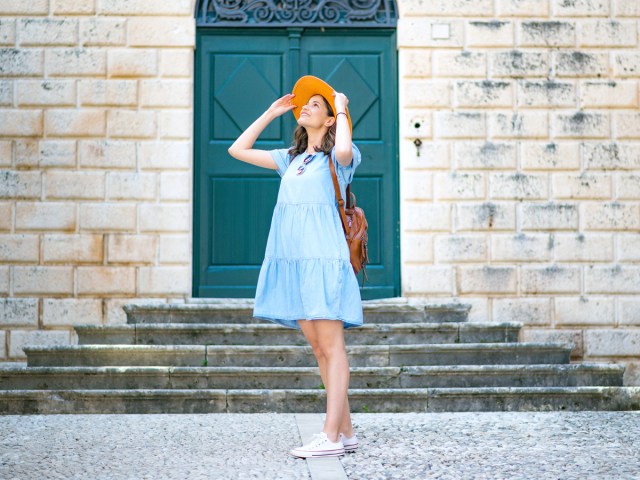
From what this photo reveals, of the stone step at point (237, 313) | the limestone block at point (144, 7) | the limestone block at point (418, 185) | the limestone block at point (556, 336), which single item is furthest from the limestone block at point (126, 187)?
the limestone block at point (556, 336)

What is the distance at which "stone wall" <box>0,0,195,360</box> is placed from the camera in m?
8.17

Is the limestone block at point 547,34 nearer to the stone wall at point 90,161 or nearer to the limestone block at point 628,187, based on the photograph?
the limestone block at point 628,187

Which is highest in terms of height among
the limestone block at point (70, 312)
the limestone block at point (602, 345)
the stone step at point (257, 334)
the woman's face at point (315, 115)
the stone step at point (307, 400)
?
the woman's face at point (315, 115)

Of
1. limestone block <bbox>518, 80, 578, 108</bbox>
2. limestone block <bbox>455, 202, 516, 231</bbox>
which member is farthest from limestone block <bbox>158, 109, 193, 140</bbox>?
limestone block <bbox>518, 80, 578, 108</bbox>

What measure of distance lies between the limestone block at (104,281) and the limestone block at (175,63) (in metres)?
1.84

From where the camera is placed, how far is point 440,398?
6324 millimetres

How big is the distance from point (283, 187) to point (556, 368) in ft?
9.73

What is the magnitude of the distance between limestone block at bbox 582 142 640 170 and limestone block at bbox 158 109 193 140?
3.63 m

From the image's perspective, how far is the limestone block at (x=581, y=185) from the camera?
27.2 ft

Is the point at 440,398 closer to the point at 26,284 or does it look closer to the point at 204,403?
the point at 204,403

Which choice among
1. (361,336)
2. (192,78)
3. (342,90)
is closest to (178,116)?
(192,78)

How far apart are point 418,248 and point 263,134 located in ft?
5.93

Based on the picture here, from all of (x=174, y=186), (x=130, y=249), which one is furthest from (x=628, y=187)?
(x=130, y=249)

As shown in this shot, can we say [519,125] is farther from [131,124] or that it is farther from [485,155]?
[131,124]
